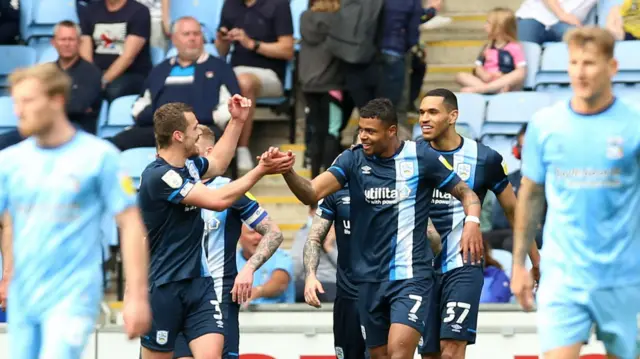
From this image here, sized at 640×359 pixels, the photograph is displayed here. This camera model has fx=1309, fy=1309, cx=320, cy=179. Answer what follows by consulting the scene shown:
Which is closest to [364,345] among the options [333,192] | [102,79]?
[333,192]

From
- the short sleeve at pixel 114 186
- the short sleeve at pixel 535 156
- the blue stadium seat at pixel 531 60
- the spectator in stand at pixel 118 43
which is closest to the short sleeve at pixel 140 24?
the spectator in stand at pixel 118 43

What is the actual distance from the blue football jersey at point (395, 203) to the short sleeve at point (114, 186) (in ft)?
9.26

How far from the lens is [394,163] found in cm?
870

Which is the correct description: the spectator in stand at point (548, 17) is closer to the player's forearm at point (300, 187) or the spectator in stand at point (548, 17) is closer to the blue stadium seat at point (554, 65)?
Result: the blue stadium seat at point (554, 65)

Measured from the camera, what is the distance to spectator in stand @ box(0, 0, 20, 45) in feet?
45.4

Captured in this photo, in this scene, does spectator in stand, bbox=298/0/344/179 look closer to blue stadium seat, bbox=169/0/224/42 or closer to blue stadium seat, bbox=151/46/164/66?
blue stadium seat, bbox=169/0/224/42

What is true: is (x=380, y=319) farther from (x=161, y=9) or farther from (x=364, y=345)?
(x=161, y=9)

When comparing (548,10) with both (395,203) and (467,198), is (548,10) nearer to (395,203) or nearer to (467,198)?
(467,198)

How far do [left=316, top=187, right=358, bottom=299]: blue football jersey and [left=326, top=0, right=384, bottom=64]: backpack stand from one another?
3.50m

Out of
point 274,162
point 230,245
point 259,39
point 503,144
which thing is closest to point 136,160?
point 259,39

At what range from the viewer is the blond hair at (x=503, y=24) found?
12812 millimetres

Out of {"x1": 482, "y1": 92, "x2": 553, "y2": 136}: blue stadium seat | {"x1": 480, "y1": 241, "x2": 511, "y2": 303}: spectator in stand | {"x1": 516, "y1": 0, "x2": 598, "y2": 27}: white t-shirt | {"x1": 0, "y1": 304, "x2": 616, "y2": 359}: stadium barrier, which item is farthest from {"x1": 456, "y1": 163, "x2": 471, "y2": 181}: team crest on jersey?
{"x1": 516, "y1": 0, "x2": 598, "y2": 27}: white t-shirt

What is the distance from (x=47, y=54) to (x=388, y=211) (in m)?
6.12

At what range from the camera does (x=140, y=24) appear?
43.1 ft
